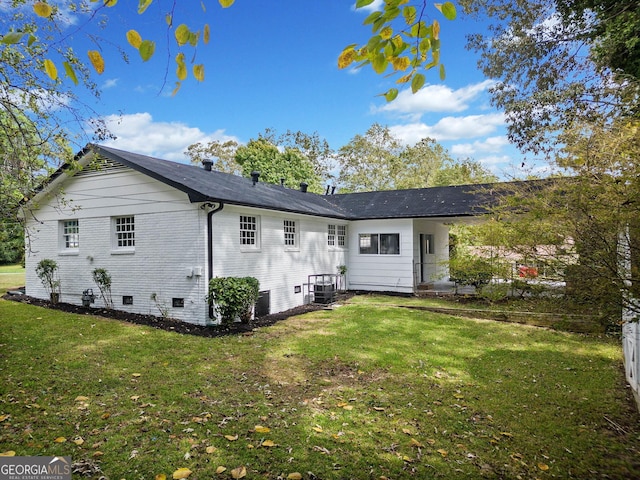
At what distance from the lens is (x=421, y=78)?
7.98 ft

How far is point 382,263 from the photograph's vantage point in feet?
52.0

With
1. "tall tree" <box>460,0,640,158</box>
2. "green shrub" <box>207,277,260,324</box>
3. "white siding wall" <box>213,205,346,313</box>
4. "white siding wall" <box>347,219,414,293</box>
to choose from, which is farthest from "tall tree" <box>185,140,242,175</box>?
"tall tree" <box>460,0,640,158</box>

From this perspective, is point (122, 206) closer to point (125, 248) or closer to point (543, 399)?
point (125, 248)

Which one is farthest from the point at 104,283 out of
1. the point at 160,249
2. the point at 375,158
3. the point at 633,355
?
the point at 375,158

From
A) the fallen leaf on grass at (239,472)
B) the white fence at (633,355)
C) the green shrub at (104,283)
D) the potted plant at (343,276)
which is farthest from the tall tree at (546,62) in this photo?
the green shrub at (104,283)

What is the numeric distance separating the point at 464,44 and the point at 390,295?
9.37 m

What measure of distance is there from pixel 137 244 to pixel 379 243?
31.7 ft

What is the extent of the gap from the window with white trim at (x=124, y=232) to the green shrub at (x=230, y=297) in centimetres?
338

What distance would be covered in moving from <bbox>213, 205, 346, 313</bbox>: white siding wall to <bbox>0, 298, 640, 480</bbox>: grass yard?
2.72m

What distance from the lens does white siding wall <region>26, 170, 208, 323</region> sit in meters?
9.59

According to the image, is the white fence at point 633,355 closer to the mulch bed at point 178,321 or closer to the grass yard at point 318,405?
the grass yard at point 318,405

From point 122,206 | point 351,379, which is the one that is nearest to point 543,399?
point 351,379

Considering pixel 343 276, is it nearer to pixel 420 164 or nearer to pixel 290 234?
pixel 290 234

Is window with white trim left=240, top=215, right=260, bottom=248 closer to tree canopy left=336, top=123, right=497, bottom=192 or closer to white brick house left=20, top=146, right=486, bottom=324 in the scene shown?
white brick house left=20, top=146, right=486, bottom=324
